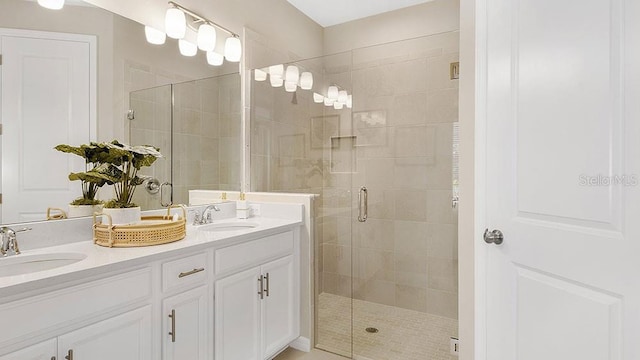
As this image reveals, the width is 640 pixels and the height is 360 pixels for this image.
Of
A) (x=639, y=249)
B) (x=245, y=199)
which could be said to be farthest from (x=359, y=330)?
(x=639, y=249)

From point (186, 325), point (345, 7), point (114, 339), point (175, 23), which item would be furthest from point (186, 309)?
point (345, 7)

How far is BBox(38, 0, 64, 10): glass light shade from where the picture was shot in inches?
56.2

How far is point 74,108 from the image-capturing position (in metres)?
1.52

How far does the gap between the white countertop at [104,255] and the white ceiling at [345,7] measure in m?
2.15

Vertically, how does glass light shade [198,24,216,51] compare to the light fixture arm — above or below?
below

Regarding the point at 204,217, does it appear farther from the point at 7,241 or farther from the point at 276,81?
the point at 276,81

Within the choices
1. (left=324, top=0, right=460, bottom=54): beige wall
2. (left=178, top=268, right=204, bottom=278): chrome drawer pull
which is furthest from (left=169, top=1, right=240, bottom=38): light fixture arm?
(left=178, top=268, right=204, bottom=278): chrome drawer pull

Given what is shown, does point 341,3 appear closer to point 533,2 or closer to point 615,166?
point 533,2

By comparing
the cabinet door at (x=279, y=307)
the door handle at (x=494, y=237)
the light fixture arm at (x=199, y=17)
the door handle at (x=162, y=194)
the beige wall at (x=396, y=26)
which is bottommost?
the cabinet door at (x=279, y=307)

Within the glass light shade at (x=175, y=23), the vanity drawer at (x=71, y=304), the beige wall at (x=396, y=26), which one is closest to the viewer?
the vanity drawer at (x=71, y=304)

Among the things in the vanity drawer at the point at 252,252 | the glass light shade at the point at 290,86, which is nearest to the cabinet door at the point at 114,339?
the vanity drawer at the point at 252,252

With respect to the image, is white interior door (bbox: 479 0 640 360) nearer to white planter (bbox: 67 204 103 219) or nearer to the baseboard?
the baseboard

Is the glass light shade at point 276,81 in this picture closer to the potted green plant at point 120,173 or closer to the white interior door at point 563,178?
the potted green plant at point 120,173

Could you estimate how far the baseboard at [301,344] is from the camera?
225 cm
